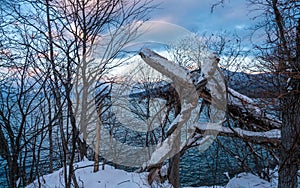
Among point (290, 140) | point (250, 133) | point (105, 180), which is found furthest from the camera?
point (250, 133)

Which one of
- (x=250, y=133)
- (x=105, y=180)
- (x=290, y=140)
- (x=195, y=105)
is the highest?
(x=195, y=105)

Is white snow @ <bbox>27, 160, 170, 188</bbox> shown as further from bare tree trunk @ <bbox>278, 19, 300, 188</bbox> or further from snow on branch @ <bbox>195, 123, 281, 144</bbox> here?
bare tree trunk @ <bbox>278, 19, 300, 188</bbox>

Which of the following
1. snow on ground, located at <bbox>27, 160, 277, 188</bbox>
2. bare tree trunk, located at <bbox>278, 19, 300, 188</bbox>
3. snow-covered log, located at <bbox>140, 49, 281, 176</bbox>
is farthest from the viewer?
snow-covered log, located at <bbox>140, 49, 281, 176</bbox>

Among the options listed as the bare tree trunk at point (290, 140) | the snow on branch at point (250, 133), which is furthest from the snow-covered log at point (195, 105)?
the bare tree trunk at point (290, 140)

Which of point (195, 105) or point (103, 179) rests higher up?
point (195, 105)

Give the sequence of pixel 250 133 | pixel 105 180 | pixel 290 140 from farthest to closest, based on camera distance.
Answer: pixel 250 133 < pixel 105 180 < pixel 290 140

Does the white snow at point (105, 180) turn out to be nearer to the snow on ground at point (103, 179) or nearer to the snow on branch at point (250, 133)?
the snow on ground at point (103, 179)

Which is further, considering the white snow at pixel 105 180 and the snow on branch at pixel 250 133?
the snow on branch at pixel 250 133

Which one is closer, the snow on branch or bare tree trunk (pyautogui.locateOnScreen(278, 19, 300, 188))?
bare tree trunk (pyautogui.locateOnScreen(278, 19, 300, 188))

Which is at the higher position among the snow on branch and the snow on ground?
the snow on branch

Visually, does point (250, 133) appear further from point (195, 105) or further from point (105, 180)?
point (105, 180)

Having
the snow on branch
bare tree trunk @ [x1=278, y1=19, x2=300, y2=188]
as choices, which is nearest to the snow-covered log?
the snow on branch

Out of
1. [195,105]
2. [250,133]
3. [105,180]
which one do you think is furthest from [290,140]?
[105,180]

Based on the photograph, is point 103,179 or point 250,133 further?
point 250,133
